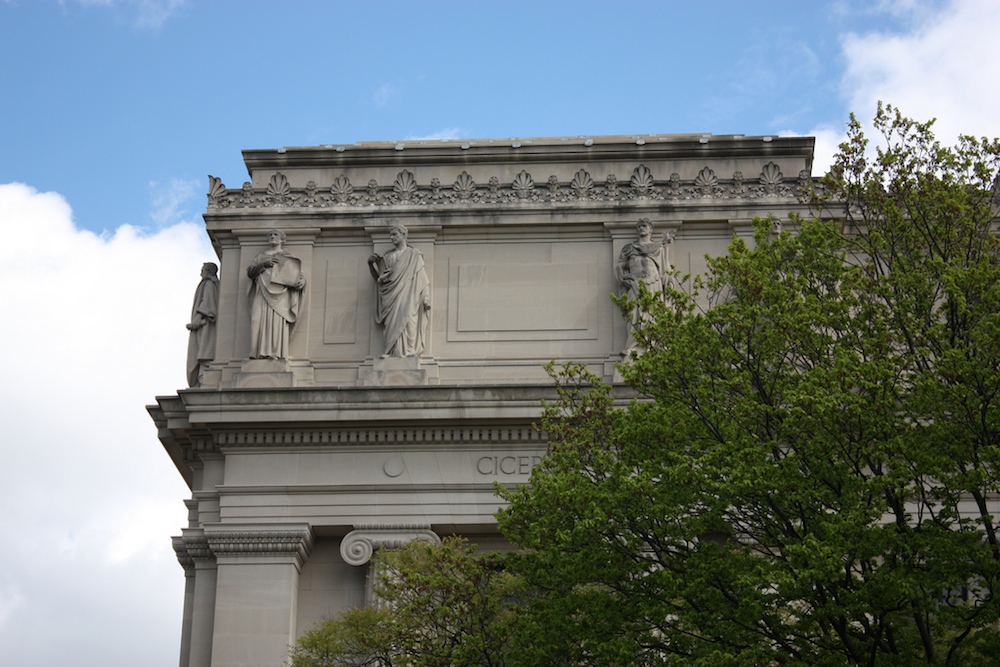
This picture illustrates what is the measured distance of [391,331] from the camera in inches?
1489


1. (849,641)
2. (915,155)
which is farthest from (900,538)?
(915,155)

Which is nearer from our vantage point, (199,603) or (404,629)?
(404,629)

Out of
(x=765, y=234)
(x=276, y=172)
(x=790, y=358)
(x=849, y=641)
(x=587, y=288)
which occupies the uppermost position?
(x=276, y=172)

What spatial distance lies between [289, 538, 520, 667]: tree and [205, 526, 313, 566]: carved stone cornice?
584 cm

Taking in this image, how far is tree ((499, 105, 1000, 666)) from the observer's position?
79.0 ft

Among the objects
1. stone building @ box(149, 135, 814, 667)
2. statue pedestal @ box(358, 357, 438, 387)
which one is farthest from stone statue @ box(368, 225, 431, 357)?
statue pedestal @ box(358, 357, 438, 387)

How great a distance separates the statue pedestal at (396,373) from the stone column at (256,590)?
355cm

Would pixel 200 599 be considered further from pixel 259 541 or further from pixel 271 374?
pixel 271 374

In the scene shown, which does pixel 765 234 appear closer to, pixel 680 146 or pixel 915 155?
pixel 915 155

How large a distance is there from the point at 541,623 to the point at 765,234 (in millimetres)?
7235

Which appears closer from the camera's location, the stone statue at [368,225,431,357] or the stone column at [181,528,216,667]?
the stone column at [181,528,216,667]

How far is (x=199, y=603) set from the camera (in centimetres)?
3628

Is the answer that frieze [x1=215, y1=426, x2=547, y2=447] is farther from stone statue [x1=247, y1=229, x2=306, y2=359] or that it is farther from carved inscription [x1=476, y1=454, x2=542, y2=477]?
stone statue [x1=247, y1=229, x2=306, y2=359]

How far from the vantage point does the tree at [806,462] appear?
24.1 m
